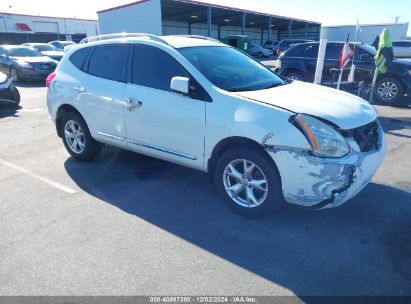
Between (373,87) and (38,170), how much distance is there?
8416mm

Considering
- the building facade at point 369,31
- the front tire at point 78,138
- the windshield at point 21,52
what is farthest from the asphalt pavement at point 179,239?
the building facade at point 369,31

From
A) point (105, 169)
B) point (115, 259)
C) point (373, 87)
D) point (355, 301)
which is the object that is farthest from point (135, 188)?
point (373, 87)

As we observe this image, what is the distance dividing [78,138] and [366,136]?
4.02 m

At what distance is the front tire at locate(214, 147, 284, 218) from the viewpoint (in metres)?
3.24

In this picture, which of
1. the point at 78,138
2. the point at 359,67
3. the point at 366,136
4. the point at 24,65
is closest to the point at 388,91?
the point at 359,67

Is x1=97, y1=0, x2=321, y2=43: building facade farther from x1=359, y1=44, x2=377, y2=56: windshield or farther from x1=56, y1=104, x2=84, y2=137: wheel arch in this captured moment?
x1=56, y1=104, x2=84, y2=137: wheel arch

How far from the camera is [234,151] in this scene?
3408 millimetres

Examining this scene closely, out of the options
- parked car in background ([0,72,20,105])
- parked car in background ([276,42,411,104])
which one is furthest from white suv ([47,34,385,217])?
parked car in background ([276,42,411,104])

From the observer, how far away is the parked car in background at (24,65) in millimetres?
14398

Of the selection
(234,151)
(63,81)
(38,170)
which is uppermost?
(63,81)

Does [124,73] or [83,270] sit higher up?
[124,73]

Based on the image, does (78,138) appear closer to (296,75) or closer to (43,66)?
(296,75)

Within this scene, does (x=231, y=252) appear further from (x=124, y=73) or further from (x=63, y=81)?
(x=63, y=81)

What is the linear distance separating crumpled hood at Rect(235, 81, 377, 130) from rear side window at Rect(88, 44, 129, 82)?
1.79 meters
